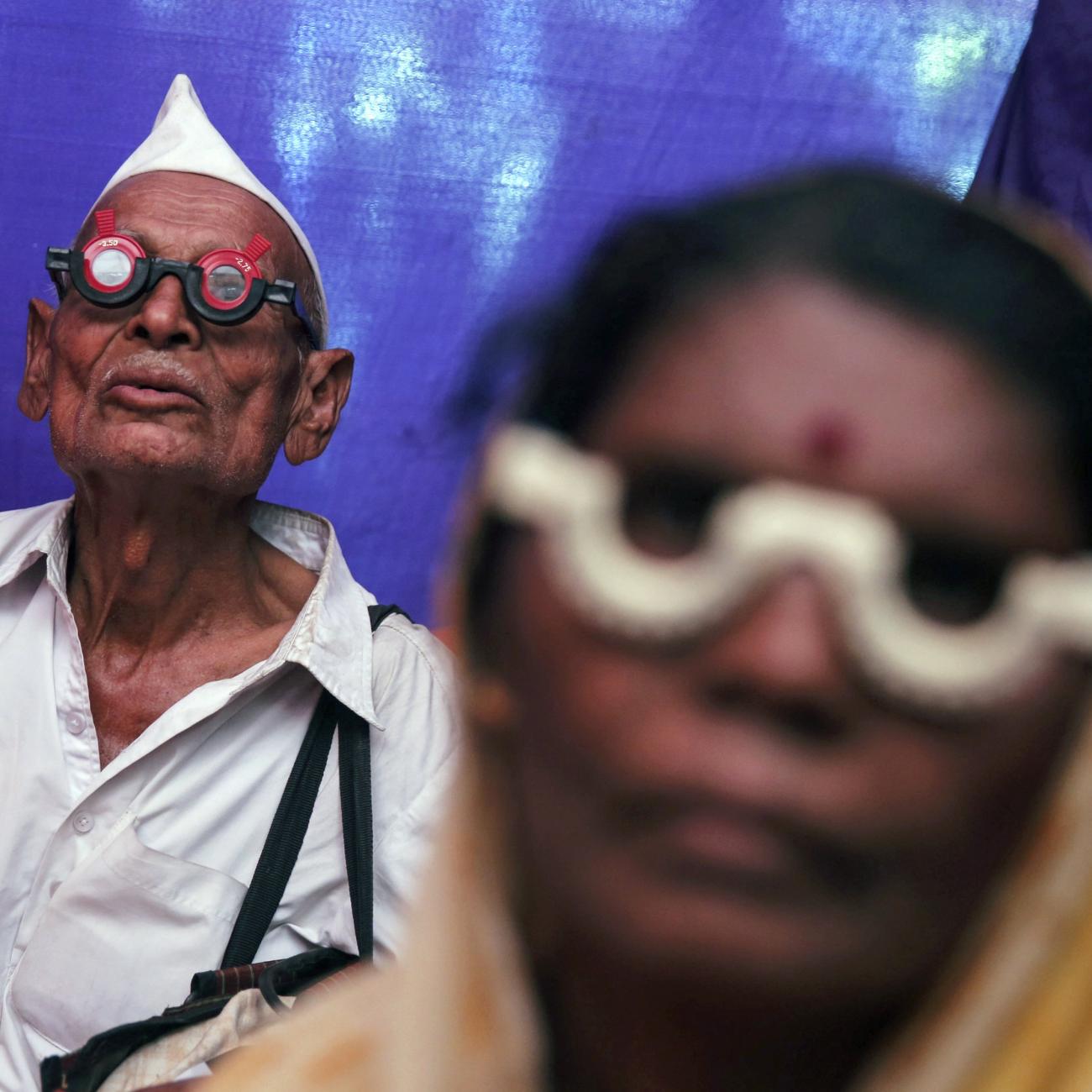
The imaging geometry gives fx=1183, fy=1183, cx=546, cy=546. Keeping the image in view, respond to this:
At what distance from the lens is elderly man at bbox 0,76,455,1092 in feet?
5.29

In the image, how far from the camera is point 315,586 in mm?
1941

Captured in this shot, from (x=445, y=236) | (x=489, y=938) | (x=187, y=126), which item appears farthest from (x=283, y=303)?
(x=489, y=938)

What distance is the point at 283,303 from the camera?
1.90 metres

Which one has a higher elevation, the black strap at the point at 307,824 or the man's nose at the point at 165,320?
the man's nose at the point at 165,320

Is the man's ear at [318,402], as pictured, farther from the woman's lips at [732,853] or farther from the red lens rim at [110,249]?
the woman's lips at [732,853]

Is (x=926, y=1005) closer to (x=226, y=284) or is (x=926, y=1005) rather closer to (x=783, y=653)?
(x=783, y=653)

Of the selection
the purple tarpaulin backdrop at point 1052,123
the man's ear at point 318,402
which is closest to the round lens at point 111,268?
the man's ear at point 318,402

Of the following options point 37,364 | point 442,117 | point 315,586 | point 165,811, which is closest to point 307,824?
point 165,811

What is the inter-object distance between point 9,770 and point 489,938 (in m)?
1.33

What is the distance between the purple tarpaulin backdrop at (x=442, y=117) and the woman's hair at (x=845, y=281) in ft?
5.34

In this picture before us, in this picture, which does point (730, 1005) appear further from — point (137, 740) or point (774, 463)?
point (137, 740)

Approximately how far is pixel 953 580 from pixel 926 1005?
0.67 feet

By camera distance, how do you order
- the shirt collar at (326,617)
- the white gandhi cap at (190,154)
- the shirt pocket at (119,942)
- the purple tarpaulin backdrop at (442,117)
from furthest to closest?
the purple tarpaulin backdrop at (442,117) < the white gandhi cap at (190,154) < the shirt collar at (326,617) < the shirt pocket at (119,942)

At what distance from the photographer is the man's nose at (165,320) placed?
1.80 m
